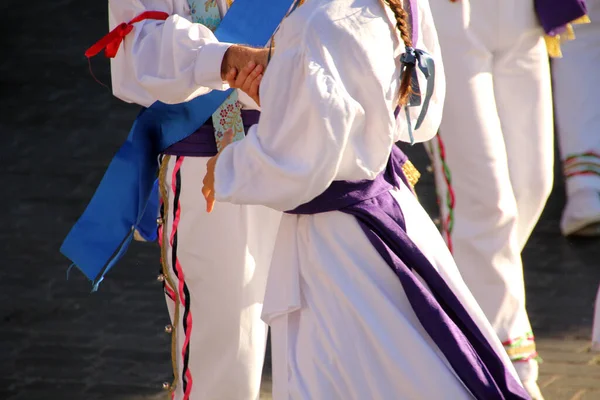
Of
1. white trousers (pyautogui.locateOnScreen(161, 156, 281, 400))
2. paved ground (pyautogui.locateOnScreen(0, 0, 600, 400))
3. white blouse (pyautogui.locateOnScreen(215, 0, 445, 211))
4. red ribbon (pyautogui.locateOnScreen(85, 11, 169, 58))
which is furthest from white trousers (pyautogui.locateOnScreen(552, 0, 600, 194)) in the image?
white blouse (pyautogui.locateOnScreen(215, 0, 445, 211))

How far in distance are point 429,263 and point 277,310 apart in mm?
385

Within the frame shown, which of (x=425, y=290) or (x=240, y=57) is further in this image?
(x=240, y=57)

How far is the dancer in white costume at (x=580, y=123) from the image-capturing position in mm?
6887

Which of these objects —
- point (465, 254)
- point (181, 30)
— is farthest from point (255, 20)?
point (465, 254)

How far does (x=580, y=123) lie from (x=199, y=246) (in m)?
3.68

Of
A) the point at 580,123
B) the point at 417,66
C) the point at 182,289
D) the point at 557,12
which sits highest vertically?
the point at 417,66

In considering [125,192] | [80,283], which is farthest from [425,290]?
[80,283]

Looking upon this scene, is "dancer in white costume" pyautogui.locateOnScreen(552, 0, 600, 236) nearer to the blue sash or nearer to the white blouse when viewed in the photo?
the blue sash

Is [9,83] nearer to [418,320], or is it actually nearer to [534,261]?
[534,261]

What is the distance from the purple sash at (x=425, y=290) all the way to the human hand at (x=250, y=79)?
0.38 m

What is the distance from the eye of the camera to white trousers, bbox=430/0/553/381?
4.85 m

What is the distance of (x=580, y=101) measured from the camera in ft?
23.4

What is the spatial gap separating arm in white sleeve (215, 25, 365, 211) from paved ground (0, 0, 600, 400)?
212 cm

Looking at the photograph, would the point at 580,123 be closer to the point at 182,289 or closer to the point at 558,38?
the point at 558,38
